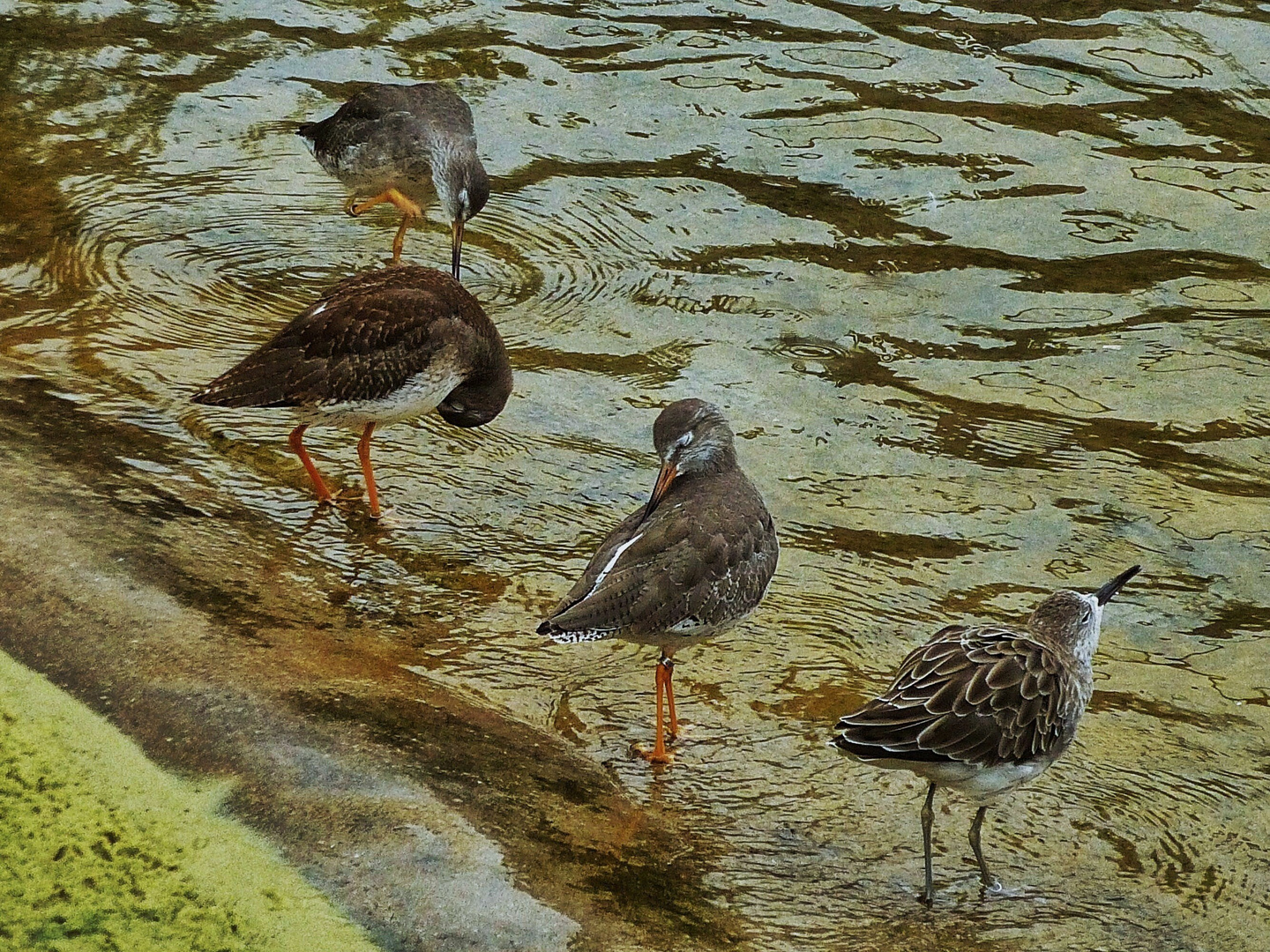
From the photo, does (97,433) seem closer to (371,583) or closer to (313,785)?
(371,583)

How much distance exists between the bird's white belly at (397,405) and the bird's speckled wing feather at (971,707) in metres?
2.87

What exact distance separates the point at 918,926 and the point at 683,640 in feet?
4.73

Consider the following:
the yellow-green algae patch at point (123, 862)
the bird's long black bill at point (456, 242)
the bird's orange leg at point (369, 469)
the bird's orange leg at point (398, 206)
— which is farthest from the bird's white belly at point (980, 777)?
the bird's orange leg at point (398, 206)

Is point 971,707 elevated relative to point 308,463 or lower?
elevated

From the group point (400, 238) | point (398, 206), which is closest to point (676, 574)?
point (400, 238)

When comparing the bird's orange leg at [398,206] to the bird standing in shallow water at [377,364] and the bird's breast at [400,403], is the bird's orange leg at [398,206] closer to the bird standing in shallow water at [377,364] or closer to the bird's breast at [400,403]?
the bird standing in shallow water at [377,364]

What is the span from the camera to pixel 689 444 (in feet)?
20.8

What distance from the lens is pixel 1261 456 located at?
7664 mm

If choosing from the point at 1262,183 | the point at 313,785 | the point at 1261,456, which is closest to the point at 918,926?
the point at 313,785

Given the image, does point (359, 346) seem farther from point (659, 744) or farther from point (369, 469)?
point (659, 744)

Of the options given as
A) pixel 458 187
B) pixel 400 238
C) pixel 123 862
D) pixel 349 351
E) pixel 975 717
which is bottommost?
pixel 400 238

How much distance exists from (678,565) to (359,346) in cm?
217

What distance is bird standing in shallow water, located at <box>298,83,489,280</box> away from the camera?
30.6 feet

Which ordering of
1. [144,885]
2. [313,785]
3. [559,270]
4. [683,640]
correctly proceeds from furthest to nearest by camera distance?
1. [559,270]
2. [683,640]
3. [313,785]
4. [144,885]
